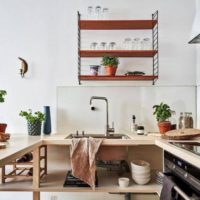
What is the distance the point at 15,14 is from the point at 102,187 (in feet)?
6.46

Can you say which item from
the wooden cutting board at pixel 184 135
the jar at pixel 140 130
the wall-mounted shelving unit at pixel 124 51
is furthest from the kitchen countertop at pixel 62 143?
the wall-mounted shelving unit at pixel 124 51

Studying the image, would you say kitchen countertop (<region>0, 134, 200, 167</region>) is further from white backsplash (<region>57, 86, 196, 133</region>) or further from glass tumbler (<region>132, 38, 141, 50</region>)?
glass tumbler (<region>132, 38, 141, 50</region>)

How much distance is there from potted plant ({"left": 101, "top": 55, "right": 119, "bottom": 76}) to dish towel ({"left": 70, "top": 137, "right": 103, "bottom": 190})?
2.54 ft

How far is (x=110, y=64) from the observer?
2.46 meters

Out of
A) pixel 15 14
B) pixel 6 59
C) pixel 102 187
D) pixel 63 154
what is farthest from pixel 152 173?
pixel 15 14

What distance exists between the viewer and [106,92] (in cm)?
266

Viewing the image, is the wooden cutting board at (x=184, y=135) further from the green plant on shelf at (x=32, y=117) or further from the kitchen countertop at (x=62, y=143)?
the green plant on shelf at (x=32, y=117)

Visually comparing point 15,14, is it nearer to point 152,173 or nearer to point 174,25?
point 174,25

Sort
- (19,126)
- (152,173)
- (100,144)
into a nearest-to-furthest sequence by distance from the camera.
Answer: (100,144)
(152,173)
(19,126)

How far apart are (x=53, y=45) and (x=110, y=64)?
26.6 inches

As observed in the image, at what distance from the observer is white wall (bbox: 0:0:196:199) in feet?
8.72

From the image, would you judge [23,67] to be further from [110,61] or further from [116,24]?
[116,24]

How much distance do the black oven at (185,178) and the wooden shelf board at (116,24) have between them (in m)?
1.47

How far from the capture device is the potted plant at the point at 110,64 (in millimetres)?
2459
